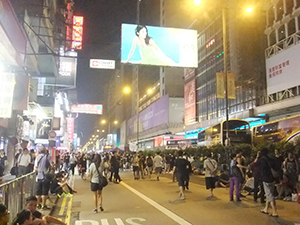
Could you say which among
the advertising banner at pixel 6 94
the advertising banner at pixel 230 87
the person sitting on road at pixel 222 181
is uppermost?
the advertising banner at pixel 230 87

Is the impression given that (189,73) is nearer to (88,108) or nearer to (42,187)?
(88,108)

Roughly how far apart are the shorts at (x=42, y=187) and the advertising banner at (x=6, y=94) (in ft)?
11.8

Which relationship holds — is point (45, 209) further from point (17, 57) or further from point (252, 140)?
point (252, 140)

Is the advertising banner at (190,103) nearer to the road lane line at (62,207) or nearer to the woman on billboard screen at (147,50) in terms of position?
the woman on billboard screen at (147,50)

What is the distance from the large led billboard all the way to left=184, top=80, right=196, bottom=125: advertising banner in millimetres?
29743

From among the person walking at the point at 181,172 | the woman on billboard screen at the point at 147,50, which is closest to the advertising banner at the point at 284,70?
the woman on billboard screen at the point at 147,50

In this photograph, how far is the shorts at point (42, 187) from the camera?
10.1m

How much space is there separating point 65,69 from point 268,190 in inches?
1268

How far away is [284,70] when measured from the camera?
84.3ft

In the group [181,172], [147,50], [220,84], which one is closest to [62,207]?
[181,172]

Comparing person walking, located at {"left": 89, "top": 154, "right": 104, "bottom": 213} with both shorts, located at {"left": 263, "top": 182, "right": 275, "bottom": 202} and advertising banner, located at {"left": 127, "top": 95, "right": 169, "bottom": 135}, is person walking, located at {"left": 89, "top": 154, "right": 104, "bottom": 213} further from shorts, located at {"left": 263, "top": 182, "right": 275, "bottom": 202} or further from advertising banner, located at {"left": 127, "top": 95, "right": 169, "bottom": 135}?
advertising banner, located at {"left": 127, "top": 95, "right": 169, "bottom": 135}

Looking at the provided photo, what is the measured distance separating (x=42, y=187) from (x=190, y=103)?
44077 mm

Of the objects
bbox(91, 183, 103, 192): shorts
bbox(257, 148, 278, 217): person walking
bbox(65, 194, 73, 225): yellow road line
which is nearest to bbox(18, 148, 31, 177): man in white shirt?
bbox(65, 194, 73, 225): yellow road line

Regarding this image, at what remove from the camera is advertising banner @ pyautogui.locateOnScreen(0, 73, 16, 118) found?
12195mm
